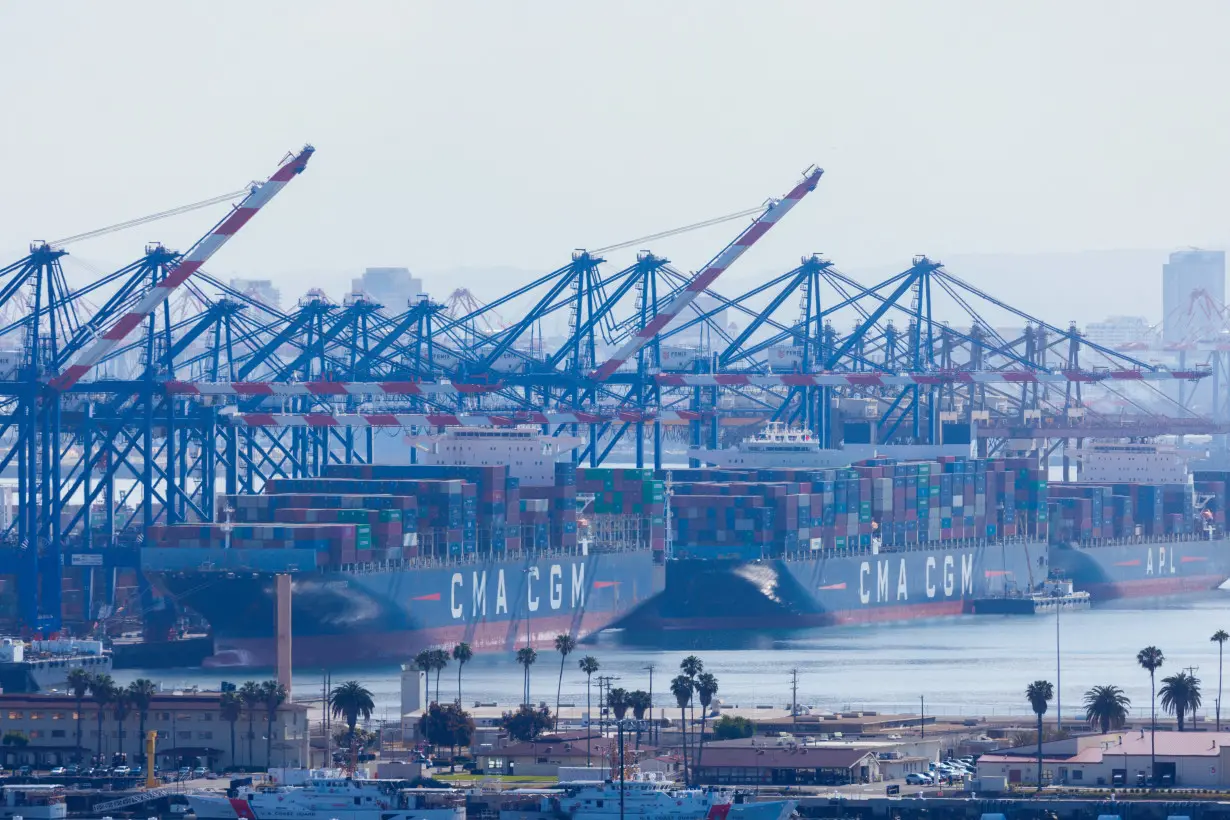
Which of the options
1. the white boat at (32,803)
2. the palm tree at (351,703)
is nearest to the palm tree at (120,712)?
the palm tree at (351,703)

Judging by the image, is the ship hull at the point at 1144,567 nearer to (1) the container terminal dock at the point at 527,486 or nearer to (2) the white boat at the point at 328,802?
(1) the container terminal dock at the point at 527,486

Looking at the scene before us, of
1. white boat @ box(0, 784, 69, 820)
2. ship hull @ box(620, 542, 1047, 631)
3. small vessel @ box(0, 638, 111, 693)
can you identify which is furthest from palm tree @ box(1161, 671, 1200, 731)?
ship hull @ box(620, 542, 1047, 631)

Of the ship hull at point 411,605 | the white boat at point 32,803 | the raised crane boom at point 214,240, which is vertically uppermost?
the raised crane boom at point 214,240

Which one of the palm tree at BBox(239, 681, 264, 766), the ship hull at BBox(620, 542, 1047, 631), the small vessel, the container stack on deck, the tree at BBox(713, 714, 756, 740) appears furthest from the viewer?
the container stack on deck

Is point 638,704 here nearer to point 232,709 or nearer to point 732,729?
point 732,729

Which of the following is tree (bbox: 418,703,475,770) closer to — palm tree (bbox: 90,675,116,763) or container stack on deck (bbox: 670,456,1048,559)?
palm tree (bbox: 90,675,116,763)

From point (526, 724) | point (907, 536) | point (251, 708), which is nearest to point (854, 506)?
point (907, 536)

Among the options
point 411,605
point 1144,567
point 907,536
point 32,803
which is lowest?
point 32,803
